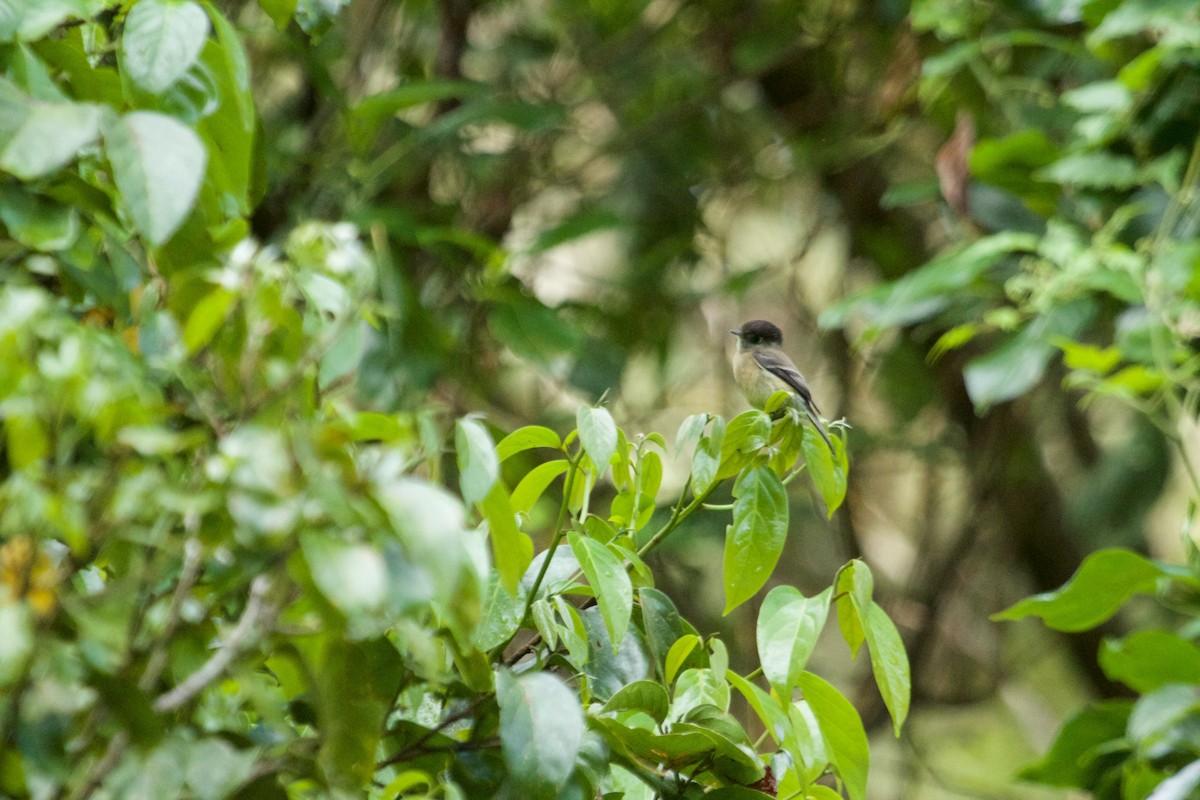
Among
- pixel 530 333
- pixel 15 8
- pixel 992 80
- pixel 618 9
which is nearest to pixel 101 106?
pixel 15 8

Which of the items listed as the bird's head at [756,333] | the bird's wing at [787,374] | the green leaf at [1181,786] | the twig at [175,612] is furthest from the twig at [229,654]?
the bird's head at [756,333]

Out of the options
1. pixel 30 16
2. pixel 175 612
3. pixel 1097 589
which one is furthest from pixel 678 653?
pixel 1097 589

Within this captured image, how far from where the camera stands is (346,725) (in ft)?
2.78

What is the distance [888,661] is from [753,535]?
0.18m

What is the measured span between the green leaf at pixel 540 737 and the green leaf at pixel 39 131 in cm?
53

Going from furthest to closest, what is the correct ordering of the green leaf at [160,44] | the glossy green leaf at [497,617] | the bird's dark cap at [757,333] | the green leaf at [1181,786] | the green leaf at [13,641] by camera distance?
the bird's dark cap at [757,333], the green leaf at [1181,786], the glossy green leaf at [497,617], the green leaf at [160,44], the green leaf at [13,641]

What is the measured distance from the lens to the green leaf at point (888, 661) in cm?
116

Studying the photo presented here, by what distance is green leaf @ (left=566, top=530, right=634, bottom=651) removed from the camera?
112cm

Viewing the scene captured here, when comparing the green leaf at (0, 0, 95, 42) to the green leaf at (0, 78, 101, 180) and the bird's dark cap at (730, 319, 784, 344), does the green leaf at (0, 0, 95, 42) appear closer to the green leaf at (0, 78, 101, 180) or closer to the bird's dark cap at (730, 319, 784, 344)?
the green leaf at (0, 78, 101, 180)

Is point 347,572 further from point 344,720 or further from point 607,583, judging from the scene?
point 607,583

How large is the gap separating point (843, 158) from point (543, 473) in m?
3.60

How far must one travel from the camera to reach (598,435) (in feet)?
3.76

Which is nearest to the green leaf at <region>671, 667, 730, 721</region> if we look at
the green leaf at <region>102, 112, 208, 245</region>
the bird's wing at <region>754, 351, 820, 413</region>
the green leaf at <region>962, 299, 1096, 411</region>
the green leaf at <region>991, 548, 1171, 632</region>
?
the green leaf at <region>102, 112, 208, 245</region>

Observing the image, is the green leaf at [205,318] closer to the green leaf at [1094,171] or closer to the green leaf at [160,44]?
the green leaf at [160,44]
